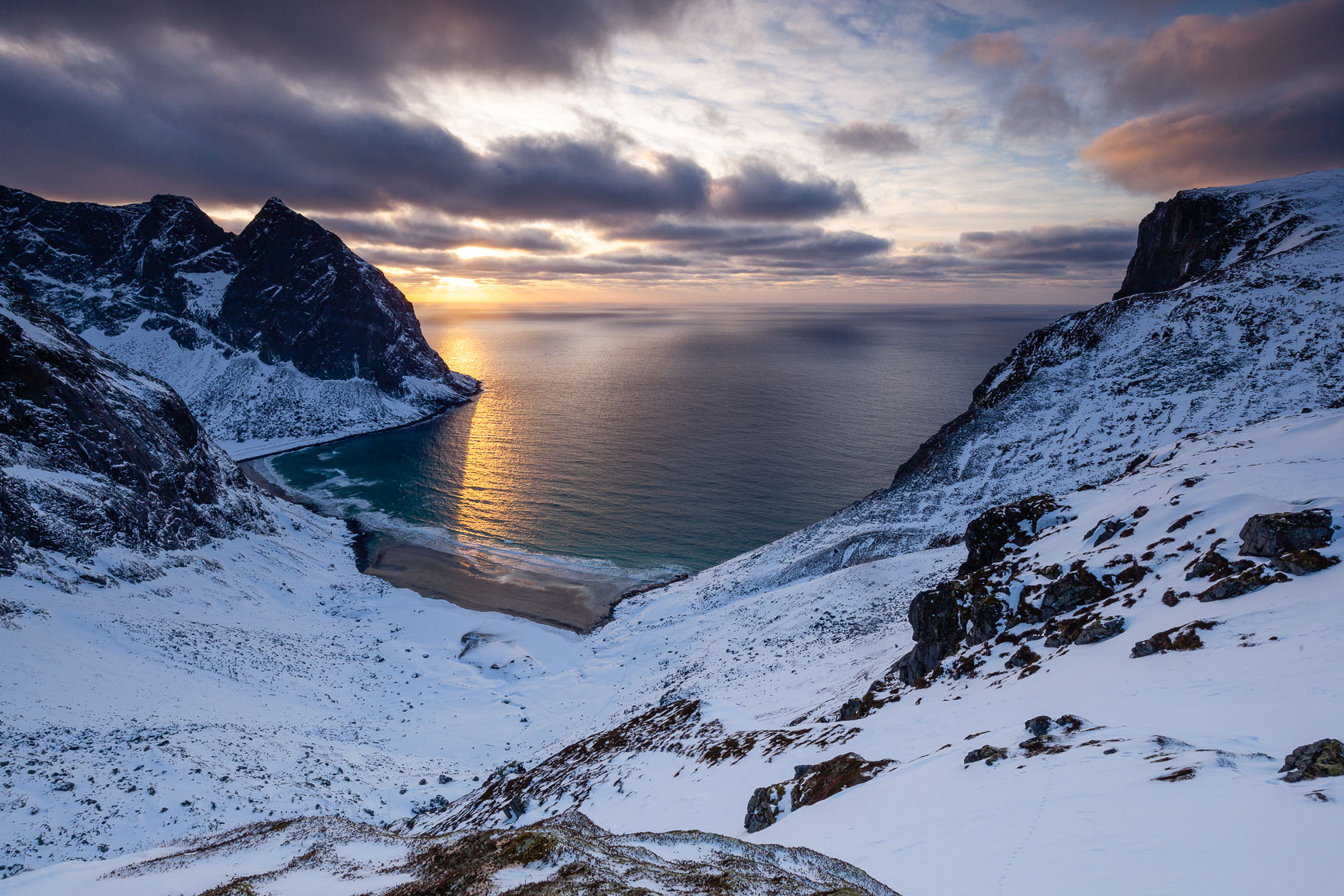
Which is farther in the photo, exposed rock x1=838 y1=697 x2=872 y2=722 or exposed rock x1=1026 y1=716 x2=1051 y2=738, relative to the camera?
exposed rock x1=838 y1=697 x2=872 y2=722

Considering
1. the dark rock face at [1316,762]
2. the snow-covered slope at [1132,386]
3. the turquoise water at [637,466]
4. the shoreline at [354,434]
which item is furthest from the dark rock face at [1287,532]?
the shoreline at [354,434]

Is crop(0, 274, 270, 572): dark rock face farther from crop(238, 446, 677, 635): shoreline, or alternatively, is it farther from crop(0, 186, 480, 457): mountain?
crop(0, 186, 480, 457): mountain

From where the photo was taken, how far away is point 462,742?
34.0 m

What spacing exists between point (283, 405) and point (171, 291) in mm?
52904

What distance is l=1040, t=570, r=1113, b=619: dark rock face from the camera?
68.1ft

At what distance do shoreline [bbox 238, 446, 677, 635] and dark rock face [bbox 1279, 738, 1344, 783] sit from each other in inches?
1762

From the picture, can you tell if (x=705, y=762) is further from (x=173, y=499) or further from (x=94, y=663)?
(x=173, y=499)

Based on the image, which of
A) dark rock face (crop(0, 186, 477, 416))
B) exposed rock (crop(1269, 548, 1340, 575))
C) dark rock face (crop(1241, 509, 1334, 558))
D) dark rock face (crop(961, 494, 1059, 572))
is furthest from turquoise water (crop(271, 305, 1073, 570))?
exposed rock (crop(1269, 548, 1340, 575))

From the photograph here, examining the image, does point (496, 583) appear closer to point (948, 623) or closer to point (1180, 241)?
point (948, 623)

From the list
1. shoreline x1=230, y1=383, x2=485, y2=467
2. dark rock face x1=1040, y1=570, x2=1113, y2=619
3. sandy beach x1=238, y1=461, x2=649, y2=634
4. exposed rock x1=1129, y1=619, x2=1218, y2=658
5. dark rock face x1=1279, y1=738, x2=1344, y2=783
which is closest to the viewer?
dark rock face x1=1279, y1=738, x2=1344, y2=783

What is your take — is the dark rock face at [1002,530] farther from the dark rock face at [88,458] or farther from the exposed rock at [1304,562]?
the dark rock face at [88,458]

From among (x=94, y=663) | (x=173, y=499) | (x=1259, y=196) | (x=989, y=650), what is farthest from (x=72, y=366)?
(x=1259, y=196)

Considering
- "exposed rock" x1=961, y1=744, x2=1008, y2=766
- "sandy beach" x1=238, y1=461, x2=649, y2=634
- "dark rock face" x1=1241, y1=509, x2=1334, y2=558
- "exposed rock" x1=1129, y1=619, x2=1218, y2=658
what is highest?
"dark rock face" x1=1241, y1=509, x2=1334, y2=558

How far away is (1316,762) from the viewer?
28.6ft
